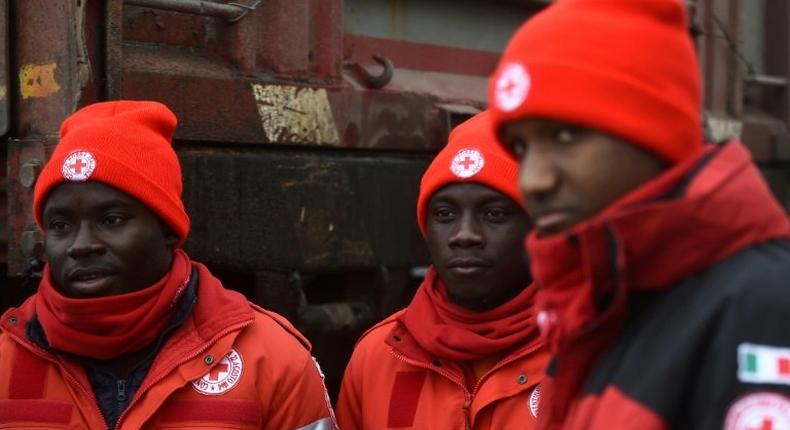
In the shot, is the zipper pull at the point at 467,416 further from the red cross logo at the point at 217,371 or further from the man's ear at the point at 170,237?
the man's ear at the point at 170,237

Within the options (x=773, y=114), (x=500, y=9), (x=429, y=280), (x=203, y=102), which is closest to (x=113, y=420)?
(x=429, y=280)

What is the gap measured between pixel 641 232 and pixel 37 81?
207cm

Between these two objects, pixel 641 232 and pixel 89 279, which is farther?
pixel 89 279

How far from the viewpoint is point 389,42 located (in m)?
4.11

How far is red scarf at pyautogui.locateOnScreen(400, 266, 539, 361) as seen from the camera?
2.48 meters

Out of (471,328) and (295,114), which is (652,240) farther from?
(295,114)

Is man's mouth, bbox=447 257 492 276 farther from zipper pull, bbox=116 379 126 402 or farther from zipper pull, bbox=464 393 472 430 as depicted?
zipper pull, bbox=116 379 126 402

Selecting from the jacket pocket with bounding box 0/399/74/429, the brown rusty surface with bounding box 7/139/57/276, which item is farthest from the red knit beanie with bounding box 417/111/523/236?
the brown rusty surface with bounding box 7/139/57/276

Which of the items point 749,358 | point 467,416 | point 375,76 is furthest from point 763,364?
point 375,76

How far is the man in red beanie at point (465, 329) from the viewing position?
246cm

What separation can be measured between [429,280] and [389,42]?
1607 mm

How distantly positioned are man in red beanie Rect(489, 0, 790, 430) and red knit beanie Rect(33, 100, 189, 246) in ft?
3.73

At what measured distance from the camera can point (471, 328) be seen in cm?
253

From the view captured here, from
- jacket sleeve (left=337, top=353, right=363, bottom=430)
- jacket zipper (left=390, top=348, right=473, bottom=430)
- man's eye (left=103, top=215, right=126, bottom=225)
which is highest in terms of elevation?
man's eye (left=103, top=215, right=126, bottom=225)
